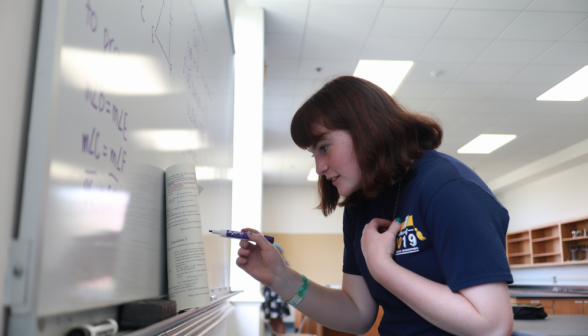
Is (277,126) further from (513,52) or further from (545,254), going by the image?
(545,254)

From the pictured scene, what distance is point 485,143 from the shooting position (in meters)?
7.00

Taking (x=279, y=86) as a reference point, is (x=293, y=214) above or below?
below

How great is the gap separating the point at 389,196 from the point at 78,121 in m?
0.79

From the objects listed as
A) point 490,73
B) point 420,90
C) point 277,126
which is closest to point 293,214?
point 277,126

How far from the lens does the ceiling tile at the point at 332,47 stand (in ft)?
13.1

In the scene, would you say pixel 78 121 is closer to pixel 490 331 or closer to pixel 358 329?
pixel 490 331

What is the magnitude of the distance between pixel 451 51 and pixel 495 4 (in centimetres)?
74

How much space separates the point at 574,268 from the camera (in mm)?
7352

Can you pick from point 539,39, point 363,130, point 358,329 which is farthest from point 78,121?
point 539,39

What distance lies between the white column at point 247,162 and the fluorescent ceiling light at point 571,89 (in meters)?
3.68

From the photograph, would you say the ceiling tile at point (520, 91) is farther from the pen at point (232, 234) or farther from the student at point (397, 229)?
the pen at point (232, 234)

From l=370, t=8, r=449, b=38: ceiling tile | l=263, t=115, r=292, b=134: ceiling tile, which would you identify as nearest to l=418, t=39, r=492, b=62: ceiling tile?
l=370, t=8, r=449, b=38: ceiling tile

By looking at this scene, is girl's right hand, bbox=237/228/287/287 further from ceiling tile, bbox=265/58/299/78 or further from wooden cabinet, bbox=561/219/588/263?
wooden cabinet, bbox=561/219/588/263

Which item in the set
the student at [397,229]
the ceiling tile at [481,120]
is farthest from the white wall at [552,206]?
the student at [397,229]
